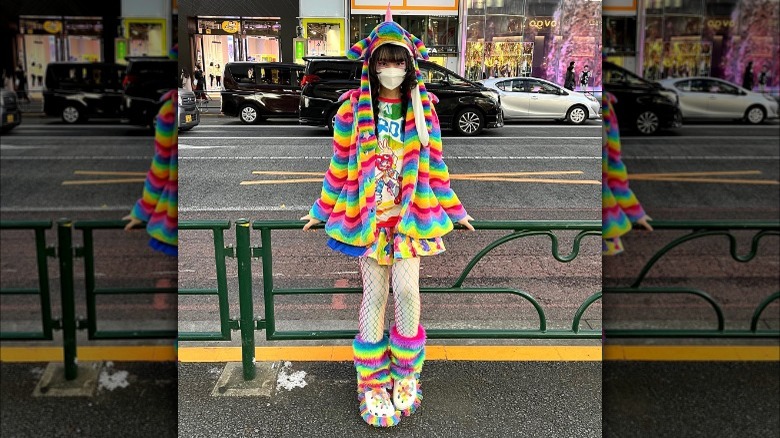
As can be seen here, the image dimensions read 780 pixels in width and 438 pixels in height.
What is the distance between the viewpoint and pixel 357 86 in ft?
7.10

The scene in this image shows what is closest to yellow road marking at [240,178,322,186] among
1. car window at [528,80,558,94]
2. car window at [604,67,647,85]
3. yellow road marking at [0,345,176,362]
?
car window at [528,80,558,94]

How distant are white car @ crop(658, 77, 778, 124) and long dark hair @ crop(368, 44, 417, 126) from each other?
818mm

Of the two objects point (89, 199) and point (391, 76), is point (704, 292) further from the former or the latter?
point (89, 199)

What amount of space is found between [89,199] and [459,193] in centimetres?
269

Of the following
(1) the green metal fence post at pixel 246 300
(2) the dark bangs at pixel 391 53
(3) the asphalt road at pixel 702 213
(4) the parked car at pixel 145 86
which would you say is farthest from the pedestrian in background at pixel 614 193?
(1) the green metal fence post at pixel 246 300

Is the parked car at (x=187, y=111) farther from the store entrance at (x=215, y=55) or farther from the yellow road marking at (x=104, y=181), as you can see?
the yellow road marking at (x=104, y=181)

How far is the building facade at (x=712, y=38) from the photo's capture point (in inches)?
50.7

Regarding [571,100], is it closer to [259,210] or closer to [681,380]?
[681,380]

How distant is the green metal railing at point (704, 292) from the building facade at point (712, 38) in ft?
1.62

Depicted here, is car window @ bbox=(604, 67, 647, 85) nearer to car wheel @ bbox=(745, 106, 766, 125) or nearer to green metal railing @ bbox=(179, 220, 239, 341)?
car wheel @ bbox=(745, 106, 766, 125)

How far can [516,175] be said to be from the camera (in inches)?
115

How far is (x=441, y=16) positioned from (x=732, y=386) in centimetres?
160

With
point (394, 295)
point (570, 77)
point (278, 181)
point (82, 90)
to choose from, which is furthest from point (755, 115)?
point (278, 181)

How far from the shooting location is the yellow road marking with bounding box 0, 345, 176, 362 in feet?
4.65
